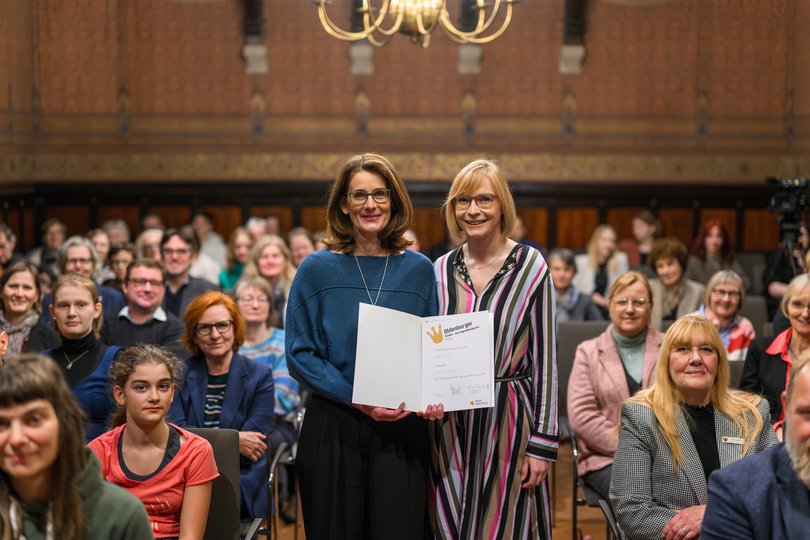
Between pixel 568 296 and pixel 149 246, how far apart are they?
282cm

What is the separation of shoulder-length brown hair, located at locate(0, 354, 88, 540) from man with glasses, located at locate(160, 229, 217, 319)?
396 centimetres

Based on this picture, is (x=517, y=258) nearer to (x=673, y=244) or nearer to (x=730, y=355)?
(x=730, y=355)

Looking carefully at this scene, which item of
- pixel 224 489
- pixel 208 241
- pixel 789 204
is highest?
pixel 789 204

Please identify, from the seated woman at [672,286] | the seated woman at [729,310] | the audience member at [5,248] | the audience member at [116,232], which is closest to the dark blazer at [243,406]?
the seated woman at [729,310]

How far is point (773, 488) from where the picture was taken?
6.71ft

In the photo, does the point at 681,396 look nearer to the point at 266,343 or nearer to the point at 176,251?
the point at 266,343

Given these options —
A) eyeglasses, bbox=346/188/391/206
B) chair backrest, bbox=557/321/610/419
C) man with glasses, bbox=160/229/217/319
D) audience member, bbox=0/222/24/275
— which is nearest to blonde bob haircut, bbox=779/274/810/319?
chair backrest, bbox=557/321/610/419

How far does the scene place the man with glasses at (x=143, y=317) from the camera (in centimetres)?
469

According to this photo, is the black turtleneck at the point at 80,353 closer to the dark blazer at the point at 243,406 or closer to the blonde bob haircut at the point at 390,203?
the dark blazer at the point at 243,406

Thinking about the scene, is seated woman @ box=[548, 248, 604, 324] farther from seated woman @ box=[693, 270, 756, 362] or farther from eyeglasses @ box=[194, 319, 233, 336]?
eyeglasses @ box=[194, 319, 233, 336]

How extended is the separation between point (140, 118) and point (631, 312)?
781cm

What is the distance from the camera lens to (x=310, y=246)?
24.2 ft

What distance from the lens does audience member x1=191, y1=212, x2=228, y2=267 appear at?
30.1 ft

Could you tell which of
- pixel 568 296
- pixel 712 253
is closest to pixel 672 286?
pixel 568 296
